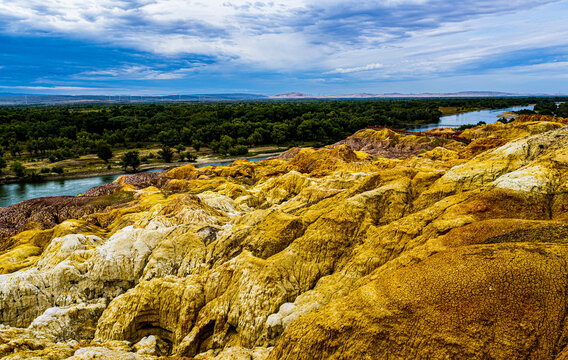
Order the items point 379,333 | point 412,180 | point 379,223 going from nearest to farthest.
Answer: point 379,333, point 379,223, point 412,180

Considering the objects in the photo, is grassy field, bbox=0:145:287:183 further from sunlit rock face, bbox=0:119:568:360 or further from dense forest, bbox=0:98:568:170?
sunlit rock face, bbox=0:119:568:360

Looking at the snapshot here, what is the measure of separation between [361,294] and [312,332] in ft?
7.29

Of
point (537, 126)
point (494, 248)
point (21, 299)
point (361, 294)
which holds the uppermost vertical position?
point (537, 126)

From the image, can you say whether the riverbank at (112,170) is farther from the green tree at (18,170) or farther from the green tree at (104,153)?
the green tree at (104,153)

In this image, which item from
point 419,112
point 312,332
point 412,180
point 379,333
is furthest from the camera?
point 419,112

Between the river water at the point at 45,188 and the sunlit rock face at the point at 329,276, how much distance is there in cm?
5336

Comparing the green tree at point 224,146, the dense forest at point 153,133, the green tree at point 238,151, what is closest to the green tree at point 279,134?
the dense forest at point 153,133

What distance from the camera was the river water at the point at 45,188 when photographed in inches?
2828

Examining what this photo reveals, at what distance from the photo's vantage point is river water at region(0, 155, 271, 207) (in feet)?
236

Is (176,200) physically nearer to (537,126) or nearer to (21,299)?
(21,299)

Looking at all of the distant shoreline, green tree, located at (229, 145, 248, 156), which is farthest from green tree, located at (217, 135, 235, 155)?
the distant shoreline

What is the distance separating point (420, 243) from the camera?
15375 millimetres

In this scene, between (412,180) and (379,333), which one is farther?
(412,180)

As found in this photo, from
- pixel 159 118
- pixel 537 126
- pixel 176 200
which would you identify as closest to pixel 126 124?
pixel 159 118
